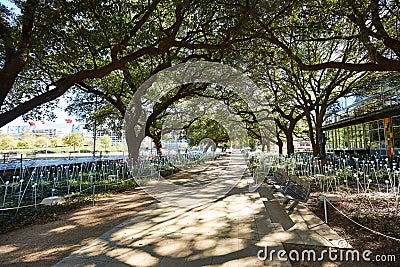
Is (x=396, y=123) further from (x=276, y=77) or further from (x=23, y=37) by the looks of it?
(x=23, y=37)

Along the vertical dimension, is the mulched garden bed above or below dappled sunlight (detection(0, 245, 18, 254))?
above

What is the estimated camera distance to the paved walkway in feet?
10.5

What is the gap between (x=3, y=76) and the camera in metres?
4.92

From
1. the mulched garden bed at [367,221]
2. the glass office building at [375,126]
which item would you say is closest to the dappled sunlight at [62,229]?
the mulched garden bed at [367,221]

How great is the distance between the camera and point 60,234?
4.26 metres

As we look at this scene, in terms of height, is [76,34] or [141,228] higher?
[76,34]

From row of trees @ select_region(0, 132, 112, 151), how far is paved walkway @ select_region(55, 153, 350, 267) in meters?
32.0

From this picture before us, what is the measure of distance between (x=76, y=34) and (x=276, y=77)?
10.6 meters

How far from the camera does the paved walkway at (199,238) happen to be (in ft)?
10.5

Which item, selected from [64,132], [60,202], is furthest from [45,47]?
[64,132]

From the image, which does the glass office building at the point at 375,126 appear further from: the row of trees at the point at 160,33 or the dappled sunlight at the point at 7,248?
the dappled sunlight at the point at 7,248

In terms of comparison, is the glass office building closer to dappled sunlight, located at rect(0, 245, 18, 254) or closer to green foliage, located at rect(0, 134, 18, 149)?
dappled sunlight, located at rect(0, 245, 18, 254)

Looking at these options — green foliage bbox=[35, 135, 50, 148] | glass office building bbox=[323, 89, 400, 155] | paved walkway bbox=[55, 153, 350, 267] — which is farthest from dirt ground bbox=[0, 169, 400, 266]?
green foliage bbox=[35, 135, 50, 148]

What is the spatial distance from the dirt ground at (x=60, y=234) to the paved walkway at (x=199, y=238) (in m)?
0.26
